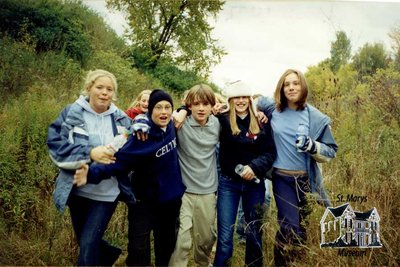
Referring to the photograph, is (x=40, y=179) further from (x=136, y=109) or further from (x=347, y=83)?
(x=347, y=83)

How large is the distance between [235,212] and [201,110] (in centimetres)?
95

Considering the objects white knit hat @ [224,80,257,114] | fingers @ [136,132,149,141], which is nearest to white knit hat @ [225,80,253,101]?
white knit hat @ [224,80,257,114]

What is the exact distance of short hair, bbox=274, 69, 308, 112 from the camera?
3283 millimetres

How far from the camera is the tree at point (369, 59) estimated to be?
6.28m

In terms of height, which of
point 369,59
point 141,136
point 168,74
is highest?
point 369,59

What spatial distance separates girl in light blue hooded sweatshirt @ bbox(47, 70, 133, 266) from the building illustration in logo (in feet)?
5.96

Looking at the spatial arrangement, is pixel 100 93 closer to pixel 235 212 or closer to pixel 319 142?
pixel 235 212

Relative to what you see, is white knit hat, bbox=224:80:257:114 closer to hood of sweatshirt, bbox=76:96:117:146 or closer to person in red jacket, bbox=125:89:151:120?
hood of sweatshirt, bbox=76:96:117:146

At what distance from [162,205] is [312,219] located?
→ 1.29m

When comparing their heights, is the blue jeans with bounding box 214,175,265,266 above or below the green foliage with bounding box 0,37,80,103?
below

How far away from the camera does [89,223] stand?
9.26 feet

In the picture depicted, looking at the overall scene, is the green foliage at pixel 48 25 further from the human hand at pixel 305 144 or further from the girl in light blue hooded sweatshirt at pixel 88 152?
the human hand at pixel 305 144

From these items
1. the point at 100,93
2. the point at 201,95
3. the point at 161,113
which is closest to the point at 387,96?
the point at 201,95

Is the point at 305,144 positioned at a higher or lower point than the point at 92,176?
higher
